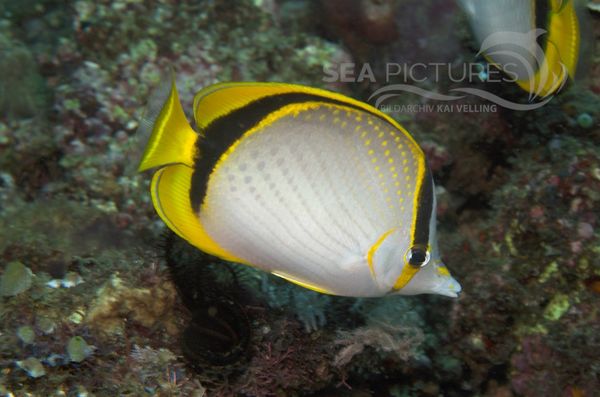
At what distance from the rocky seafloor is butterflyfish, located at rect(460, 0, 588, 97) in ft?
0.96

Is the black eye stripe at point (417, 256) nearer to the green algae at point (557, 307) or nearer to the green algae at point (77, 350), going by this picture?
the green algae at point (557, 307)

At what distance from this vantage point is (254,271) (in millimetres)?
3047

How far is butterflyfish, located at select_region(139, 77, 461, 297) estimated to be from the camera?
6.13 feet

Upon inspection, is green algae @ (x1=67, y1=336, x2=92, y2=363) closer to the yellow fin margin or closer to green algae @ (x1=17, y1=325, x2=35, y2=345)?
green algae @ (x1=17, y1=325, x2=35, y2=345)

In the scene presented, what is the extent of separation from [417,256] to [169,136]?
3.60 feet

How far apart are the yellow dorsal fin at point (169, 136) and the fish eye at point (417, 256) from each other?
949 millimetres

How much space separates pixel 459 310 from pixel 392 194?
6.20 ft

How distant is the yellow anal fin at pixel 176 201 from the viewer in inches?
75.7

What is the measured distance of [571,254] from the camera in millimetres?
2992

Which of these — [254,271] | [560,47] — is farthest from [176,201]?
[560,47]

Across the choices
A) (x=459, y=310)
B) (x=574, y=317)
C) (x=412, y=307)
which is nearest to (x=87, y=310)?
(x=412, y=307)

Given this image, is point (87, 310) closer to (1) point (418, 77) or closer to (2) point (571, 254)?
(2) point (571, 254)

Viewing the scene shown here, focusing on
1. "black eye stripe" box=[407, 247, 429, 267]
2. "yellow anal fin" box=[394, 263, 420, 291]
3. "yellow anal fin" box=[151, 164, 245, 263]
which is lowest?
"yellow anal fin" box=[394, 263, 420, 291]

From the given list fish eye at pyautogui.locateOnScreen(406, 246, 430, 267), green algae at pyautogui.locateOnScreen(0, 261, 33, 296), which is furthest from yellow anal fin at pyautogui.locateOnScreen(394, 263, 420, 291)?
green algae at pyautogui.locateOnScreen(0, 261, 33, 296)
